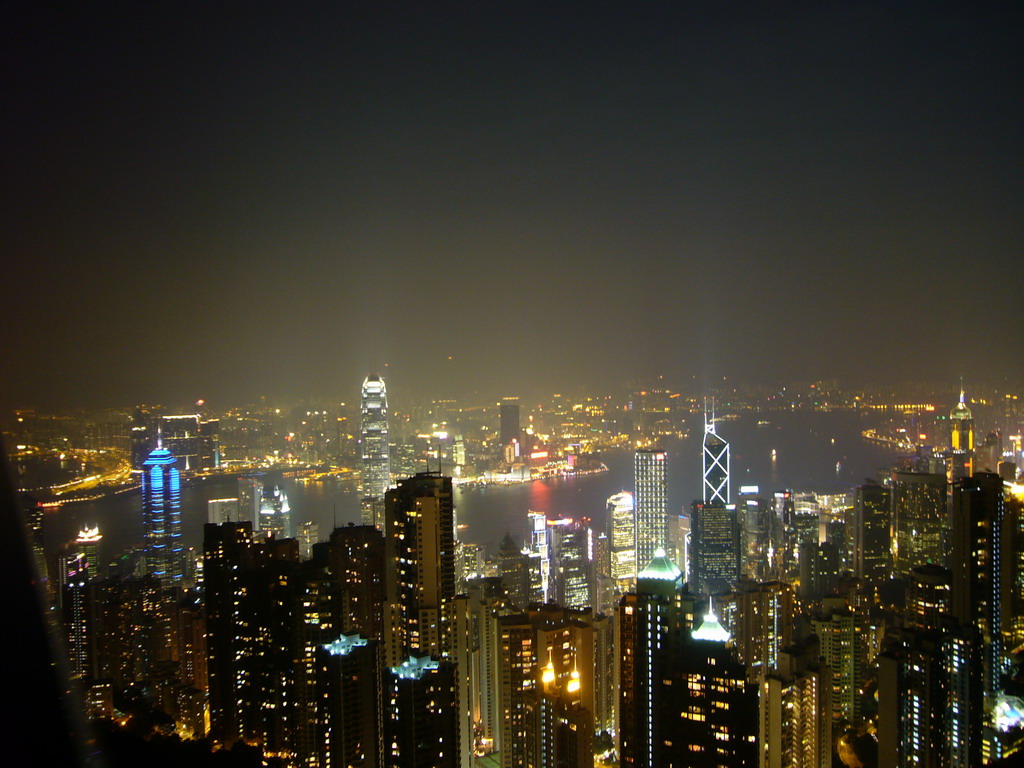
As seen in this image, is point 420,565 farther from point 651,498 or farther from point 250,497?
point 651,498

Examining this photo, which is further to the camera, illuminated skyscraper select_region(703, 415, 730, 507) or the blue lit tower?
illuminated skyscraper select_region(703, 415, 730, 507)

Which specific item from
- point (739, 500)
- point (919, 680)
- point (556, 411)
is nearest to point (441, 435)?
point (556, 411)

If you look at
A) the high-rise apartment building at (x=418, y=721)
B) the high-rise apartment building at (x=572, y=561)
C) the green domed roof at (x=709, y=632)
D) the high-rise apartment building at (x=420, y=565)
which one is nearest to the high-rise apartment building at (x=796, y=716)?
the green domed roof at (x=709, y=632)

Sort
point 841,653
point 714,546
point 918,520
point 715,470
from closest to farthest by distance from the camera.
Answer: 1. point 841,653
2. point 918,520
3. point 714,546
4. point 715,470

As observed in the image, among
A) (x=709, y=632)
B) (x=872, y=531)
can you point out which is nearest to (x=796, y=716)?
(x=709, y=632)

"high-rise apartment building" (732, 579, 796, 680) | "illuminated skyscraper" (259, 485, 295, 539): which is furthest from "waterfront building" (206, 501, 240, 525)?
"high-rise apartment building" (732, 579, 796, 680)

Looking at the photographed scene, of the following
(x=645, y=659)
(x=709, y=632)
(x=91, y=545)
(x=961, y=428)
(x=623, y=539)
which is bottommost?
(x=623, y=539)

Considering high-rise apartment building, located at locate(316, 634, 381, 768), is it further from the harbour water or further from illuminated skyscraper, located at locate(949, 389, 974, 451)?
illuminated skyscraper, located at locate(949, 389, 974, 451)

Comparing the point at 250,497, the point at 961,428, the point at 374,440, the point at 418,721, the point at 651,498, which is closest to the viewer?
the point at 418,721
